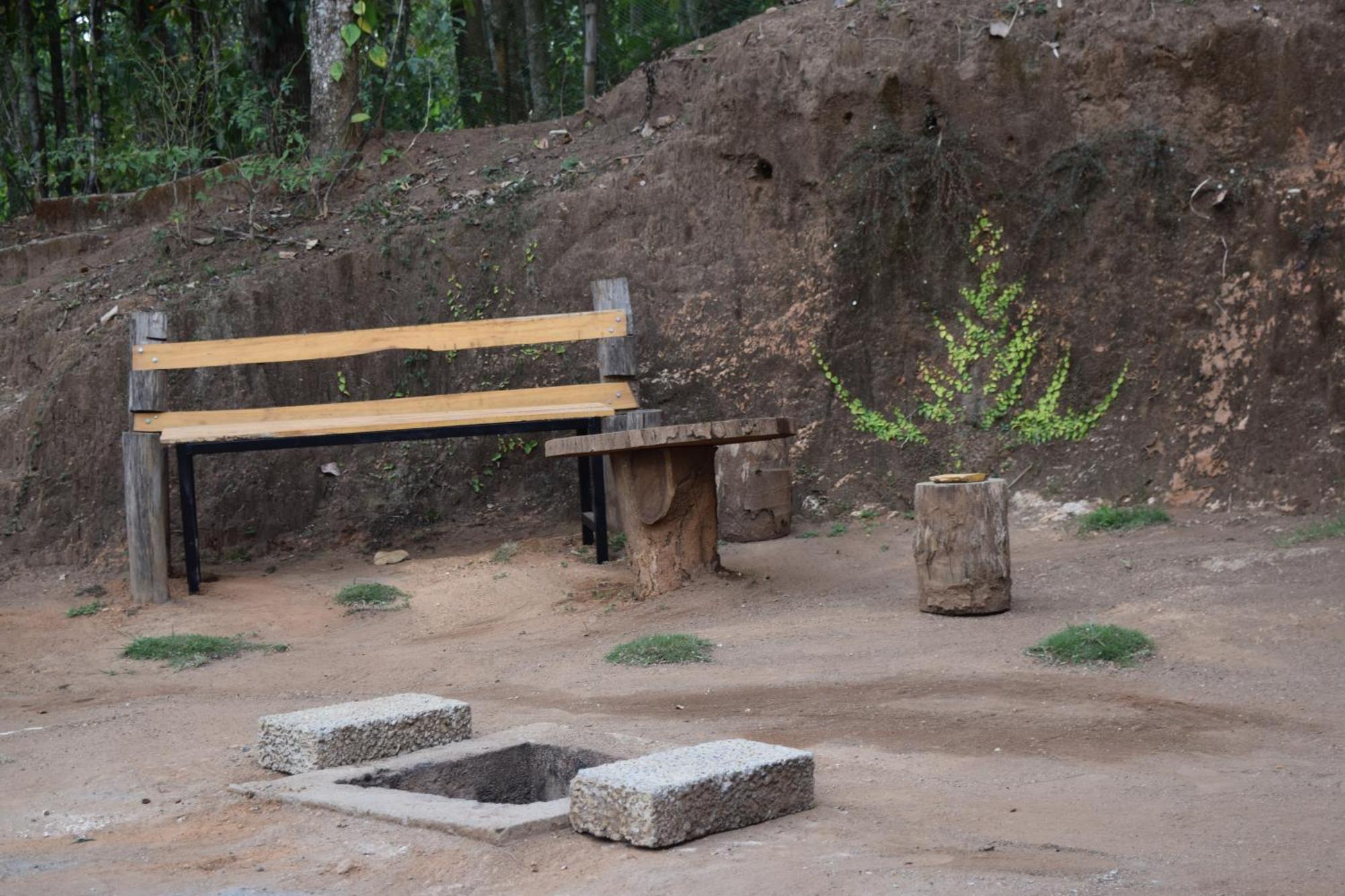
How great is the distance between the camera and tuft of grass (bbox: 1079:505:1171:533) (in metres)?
7.93

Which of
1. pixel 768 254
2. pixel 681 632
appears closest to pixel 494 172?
pixel 768 254

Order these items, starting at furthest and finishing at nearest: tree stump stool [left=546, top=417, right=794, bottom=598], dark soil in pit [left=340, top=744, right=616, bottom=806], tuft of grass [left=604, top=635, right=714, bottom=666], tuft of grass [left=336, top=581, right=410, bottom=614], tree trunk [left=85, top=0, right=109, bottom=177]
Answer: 1. tree trunk [left=85, top=0, right=109, bottom=177]
2. tuft of grass [left=336, top=581, right=410, bottom=614]
3. tree stump stool [left=546, top=417, right=794, bottom=598]
4. tuft of grass [left=604, top=635, right=714, bottom=666]
5. dark soil in pit [left=340, top=744, right=616, bottom=806]

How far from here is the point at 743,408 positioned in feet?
32.2

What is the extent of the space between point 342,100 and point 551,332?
4.73m

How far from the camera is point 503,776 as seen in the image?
4.34 m

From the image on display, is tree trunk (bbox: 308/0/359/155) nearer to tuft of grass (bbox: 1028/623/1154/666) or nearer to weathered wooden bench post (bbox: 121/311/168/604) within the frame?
weathered wooden bench post (bbox: 121/311/168/604)

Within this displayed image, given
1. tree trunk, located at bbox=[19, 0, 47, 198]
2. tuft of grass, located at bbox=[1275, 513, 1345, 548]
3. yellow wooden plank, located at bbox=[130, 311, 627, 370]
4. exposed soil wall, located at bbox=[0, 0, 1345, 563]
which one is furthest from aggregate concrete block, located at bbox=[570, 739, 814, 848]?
tree trunk, located at bbox=[19, 0, 47, 198]

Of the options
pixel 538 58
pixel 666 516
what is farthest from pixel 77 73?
pixel 666 516

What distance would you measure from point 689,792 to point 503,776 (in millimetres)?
1160

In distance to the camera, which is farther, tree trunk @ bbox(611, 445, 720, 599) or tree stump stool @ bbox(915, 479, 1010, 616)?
tree trunk @ bbox(611, 445, 720, 599)

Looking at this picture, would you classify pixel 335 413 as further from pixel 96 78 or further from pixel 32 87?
pixel 96 78

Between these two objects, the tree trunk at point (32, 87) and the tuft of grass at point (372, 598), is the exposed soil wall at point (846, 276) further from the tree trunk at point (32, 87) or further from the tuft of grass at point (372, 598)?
the tree trunk at point (32, 87)

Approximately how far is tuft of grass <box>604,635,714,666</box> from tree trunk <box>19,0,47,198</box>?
33.1 feet

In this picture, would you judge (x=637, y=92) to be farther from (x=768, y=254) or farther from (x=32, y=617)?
(x=32, y=617)
